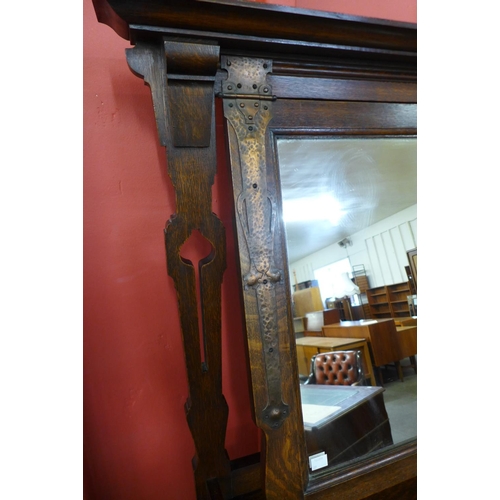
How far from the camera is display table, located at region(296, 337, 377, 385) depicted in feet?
2.99

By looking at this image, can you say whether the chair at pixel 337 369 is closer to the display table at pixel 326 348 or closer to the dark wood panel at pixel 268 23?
the display table at pixel 326 348

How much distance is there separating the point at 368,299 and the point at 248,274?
422 millimetres

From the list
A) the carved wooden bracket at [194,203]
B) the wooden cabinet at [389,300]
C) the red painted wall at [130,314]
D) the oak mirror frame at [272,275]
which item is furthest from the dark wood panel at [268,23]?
the wooden cabinet at [389,300]

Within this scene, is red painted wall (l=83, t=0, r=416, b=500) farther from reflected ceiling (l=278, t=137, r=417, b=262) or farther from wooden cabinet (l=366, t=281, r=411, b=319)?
wooden cabinet (l=366, t=281, r=411, b=319)

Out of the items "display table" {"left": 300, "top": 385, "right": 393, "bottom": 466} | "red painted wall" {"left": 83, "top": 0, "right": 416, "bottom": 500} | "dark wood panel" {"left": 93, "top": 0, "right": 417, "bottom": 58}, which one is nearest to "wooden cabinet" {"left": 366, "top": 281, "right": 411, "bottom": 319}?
"display table" {"left": 300, "top": 385, "right": 393, "bottom": 466}

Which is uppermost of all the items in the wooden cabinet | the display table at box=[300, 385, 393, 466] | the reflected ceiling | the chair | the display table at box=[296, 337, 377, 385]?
the reflected ceiling

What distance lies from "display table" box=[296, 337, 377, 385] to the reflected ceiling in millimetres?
227

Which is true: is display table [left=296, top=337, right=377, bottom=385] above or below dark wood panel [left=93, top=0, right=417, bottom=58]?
below

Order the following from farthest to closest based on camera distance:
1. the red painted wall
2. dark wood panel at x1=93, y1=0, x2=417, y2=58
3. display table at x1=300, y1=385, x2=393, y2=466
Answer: the red painted wall < display table at x1=300, y1=385, x2=393, y2=466 < dark wood panel at x1=93, y1=0, x2=417, y2=58

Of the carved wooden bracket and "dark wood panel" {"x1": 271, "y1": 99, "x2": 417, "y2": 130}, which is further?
"dark wood panel" {"x1": 271, "y1": 99, "x2": 417, "y2": 130}

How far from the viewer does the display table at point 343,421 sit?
2.92ft

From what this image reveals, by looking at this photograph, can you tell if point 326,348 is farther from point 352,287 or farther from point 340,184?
point 340,184
